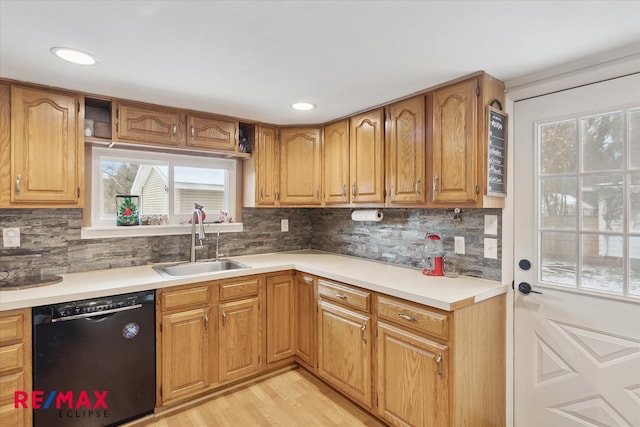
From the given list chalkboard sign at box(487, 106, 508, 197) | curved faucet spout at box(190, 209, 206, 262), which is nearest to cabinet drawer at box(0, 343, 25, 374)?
curved faucet spout at box(190, 209, 206, 262)

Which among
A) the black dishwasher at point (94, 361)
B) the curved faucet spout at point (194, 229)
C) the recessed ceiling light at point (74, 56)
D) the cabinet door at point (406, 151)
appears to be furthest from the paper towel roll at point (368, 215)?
the recessed ceiling light at point (74, 56)

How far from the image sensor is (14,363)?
1.71 meters

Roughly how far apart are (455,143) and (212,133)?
1.85 metres

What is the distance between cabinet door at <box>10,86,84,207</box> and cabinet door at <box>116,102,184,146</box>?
270 mm

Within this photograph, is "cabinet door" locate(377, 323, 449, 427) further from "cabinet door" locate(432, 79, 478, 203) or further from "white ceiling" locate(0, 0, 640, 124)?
"white ceiling" locate(0, 0, 640, 124)

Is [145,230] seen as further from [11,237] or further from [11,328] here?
[11,328]

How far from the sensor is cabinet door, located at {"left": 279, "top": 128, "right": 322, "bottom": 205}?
9.99 feet

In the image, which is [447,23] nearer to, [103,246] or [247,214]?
[247,214]

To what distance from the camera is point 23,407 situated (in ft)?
5.71

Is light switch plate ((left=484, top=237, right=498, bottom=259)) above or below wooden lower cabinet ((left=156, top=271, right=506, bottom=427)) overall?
above

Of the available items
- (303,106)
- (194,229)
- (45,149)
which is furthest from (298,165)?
(45,149)

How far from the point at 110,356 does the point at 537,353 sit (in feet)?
8.21

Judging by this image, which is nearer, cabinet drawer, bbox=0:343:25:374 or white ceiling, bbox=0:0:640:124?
white ceiling, bbox=0:0:640:124

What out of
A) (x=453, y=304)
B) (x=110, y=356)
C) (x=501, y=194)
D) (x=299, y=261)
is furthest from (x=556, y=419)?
(x=110, y=356)
